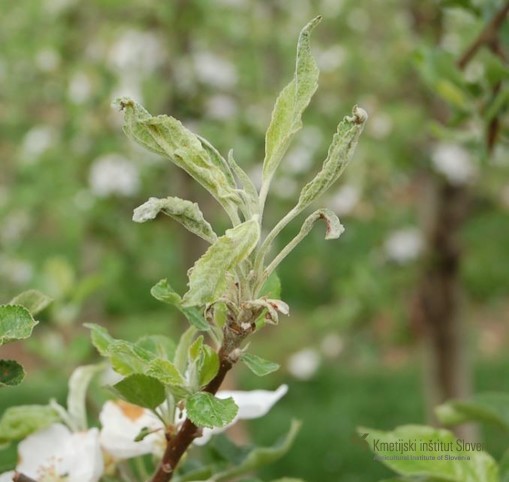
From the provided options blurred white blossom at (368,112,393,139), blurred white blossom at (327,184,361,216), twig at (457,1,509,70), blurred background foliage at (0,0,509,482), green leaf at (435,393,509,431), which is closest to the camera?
green leaf at (435,393,509,431)

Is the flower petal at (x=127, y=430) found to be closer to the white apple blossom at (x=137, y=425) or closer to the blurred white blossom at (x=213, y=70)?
the white apple blossom at (x=137, y=425)

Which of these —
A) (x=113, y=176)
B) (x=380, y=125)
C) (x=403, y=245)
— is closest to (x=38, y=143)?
(x=113, y=176)

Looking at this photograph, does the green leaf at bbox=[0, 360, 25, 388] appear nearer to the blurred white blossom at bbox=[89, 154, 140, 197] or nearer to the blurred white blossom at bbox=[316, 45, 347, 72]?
the blurred white blossom at bbox=[89, 154, 140, 197]

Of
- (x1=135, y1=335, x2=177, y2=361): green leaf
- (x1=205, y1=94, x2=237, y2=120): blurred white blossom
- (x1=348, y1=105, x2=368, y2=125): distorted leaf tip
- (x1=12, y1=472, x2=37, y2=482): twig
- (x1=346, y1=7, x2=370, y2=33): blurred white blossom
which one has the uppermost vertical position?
(x1=346, y1=7, x2=370, y2=33): blurred white blossom

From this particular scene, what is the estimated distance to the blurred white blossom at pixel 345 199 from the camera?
118 inches

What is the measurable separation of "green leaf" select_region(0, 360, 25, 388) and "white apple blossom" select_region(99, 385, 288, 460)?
4.2 inches

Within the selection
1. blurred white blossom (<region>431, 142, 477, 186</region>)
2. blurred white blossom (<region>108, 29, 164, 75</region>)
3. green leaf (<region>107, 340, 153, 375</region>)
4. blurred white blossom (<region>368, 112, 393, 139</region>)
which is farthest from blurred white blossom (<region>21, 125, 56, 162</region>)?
green leaf (<region>107, 340, 153, 375</region>)

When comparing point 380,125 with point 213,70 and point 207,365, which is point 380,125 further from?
point 207,365

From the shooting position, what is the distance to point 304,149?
3.17m

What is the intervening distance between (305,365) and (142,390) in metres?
4.85

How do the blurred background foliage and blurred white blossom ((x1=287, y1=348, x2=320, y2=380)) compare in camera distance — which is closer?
the blurred background foliage

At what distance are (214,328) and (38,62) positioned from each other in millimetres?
3291

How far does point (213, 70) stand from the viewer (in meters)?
3.12

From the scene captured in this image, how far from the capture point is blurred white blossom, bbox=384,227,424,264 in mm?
2761
